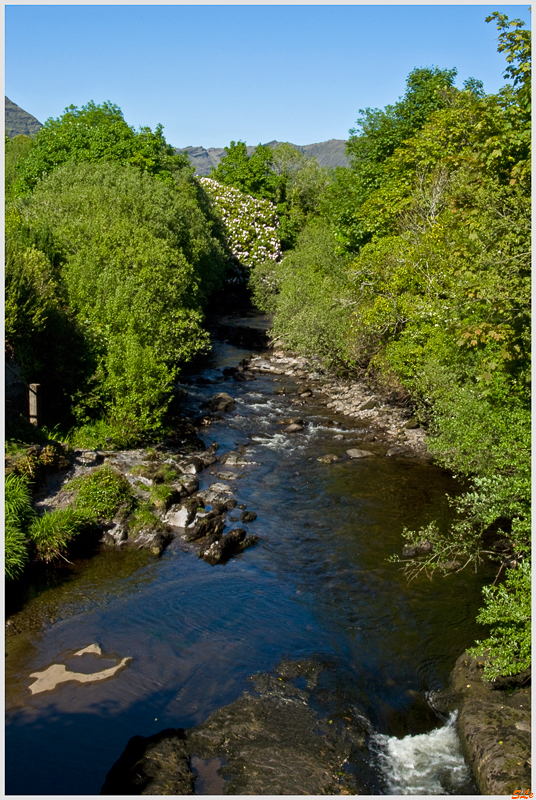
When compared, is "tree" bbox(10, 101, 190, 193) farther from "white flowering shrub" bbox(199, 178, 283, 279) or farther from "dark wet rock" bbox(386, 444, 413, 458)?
"dark wet rock" bbox(386, 444, 413, 458)

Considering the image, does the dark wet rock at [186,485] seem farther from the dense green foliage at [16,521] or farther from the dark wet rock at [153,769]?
the dark wet rock at [153,769]

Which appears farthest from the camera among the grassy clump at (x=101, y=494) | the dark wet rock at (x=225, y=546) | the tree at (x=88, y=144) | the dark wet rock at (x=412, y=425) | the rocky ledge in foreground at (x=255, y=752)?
the tree at (x=88, y=144)

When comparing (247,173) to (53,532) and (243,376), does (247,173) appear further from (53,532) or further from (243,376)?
(53,532)

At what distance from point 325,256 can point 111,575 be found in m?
38.4

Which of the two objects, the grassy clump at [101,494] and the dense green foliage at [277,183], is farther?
the dense green foliage at [277,183]

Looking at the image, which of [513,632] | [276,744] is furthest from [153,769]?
[513,632]

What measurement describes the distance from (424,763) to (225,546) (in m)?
9.66

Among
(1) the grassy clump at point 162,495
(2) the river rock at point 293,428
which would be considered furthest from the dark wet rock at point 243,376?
(1) the grassy clump at point 162,495

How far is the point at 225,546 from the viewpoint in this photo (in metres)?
20.2

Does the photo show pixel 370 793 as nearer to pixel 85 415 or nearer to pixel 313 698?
pixel 313 698

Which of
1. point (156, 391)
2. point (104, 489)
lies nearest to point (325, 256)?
point (156, 391)

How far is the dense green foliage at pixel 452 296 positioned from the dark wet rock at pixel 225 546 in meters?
5.58

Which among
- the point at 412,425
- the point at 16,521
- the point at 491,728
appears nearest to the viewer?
the point at 491,728

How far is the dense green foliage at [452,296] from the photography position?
1531 centimetres
